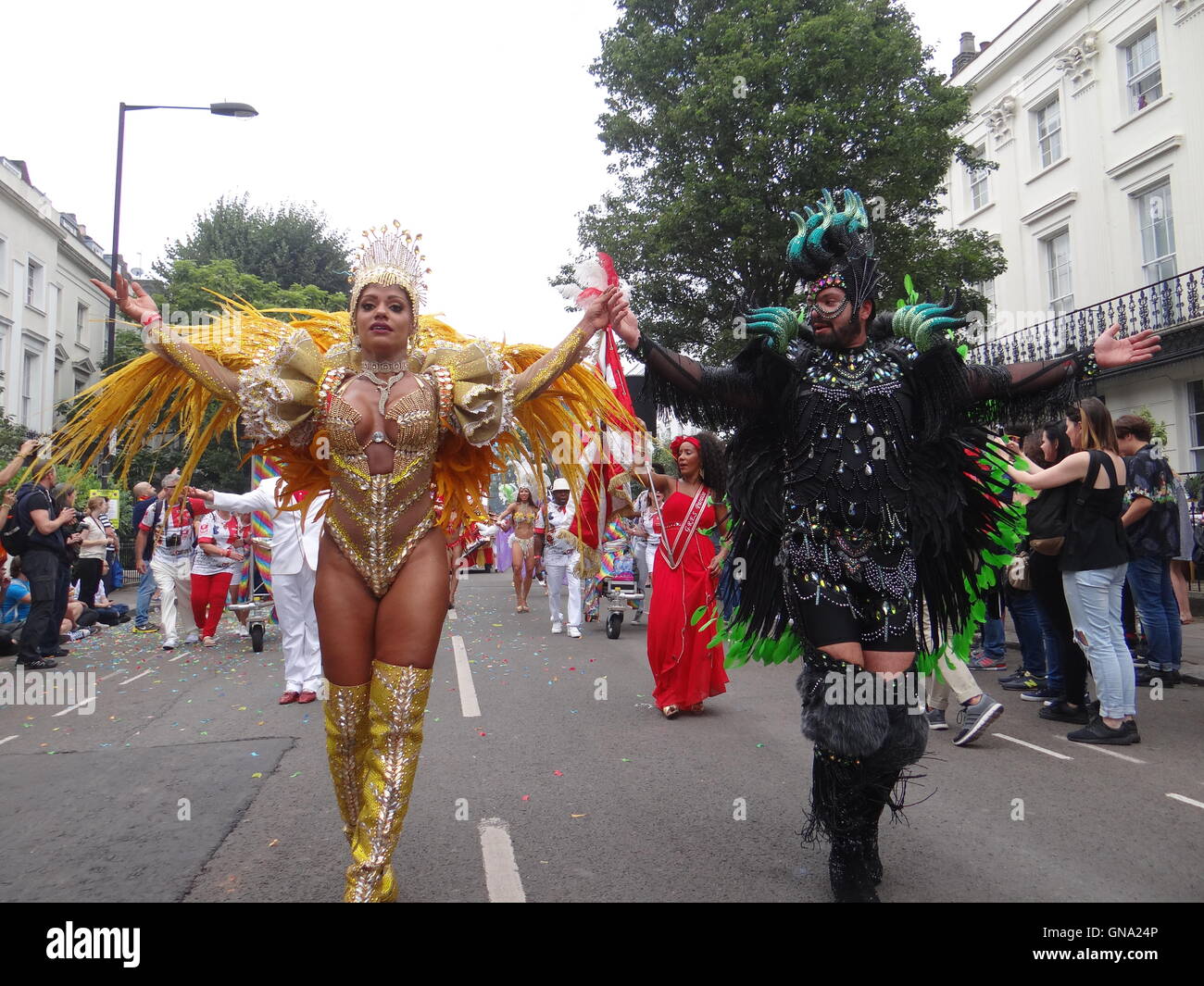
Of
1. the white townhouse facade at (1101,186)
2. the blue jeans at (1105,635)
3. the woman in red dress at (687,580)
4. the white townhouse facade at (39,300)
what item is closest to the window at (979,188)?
the white townhouse facade at (1101,186)

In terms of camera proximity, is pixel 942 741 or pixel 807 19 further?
pixel 807 19

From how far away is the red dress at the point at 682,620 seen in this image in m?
6.38

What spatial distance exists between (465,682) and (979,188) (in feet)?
71.5

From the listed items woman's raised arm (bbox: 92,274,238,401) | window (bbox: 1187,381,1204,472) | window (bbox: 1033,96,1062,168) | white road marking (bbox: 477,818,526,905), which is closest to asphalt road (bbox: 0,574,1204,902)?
white road marking (bbox: 477,818,526,905)

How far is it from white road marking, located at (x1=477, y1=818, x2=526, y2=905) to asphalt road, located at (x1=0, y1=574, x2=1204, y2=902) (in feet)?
0.04

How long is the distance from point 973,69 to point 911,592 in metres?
24.5

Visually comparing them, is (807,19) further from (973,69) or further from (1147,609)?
(1147,609)

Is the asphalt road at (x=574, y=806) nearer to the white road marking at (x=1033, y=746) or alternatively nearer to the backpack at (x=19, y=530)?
the white road marking at (x=1033, y=746)

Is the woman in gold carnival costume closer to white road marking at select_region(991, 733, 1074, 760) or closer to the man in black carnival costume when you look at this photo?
the man in black carnival costume

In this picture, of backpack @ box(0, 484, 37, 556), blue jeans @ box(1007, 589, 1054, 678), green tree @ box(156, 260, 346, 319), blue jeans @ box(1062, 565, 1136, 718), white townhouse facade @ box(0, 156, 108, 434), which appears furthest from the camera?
white townhouse facade @ box(0, 156, 108, 434)

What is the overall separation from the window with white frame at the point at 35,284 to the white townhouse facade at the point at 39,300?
0.03 metres

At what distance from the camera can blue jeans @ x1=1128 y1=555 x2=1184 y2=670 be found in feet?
22.8
